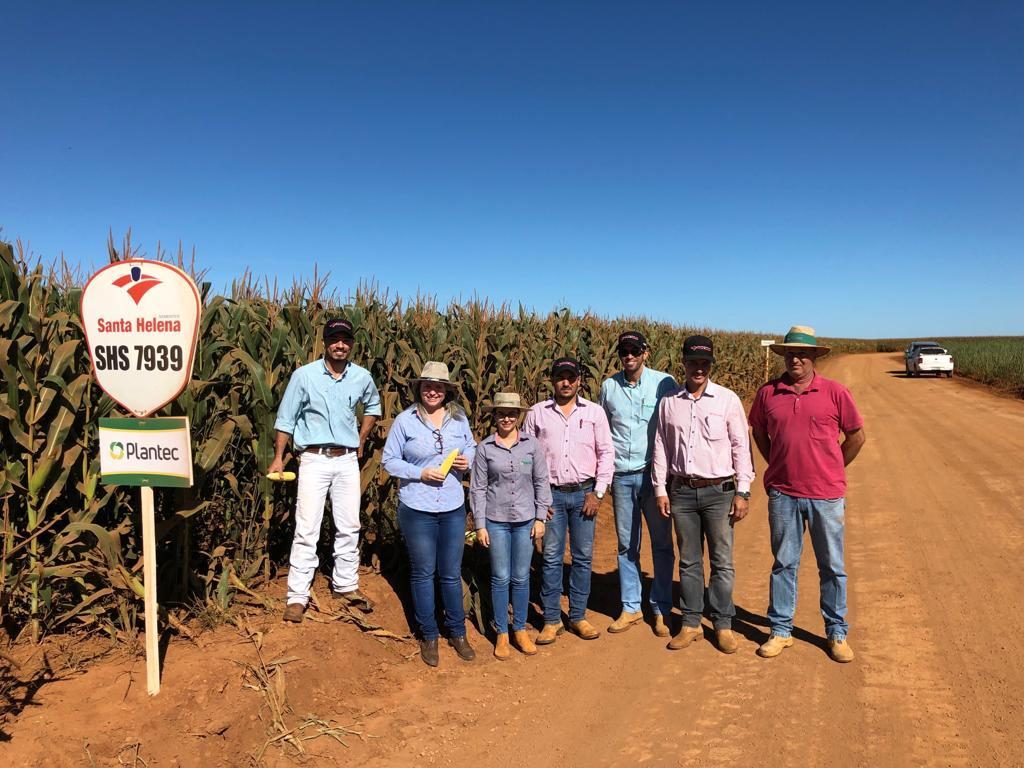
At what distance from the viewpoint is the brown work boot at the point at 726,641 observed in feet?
14.2

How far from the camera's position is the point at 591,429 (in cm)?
454

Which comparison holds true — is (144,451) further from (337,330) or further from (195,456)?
(337,330)

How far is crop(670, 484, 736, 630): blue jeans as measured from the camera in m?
4.37

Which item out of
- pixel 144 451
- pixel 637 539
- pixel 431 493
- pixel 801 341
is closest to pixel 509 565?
pixel 431 493

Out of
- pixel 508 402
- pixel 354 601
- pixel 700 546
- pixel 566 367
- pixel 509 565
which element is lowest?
pixel 354 601

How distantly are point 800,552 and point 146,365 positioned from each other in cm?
424

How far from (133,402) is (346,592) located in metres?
2.15

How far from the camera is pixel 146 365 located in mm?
3244

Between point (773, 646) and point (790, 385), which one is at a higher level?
point (790, 385)

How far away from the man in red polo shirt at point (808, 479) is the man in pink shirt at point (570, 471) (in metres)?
1.19

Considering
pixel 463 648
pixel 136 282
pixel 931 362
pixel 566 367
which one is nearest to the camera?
pixel 136 282

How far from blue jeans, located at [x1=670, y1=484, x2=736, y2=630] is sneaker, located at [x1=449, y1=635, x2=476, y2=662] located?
5.16 ft

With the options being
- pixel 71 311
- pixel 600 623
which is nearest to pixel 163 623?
pixel 71 311

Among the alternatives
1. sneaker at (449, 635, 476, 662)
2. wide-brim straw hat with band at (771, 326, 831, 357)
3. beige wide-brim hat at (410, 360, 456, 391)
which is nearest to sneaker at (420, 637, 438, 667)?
sneaker at (449, 635, 476, 662)
